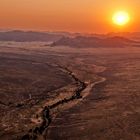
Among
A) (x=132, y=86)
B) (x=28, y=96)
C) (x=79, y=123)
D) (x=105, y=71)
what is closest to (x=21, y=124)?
(x=79, y=123)

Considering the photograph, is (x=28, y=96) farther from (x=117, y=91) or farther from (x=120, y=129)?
(x=120, y=129)

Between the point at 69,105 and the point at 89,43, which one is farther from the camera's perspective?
the point at 89,43

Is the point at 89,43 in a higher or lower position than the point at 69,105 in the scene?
higher

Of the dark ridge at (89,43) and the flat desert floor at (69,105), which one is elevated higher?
the dark ridge at (89,43)

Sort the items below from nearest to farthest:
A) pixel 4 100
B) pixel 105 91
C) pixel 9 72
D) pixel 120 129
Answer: pixel 120 129 < pixel 4 100 < pixel 105 91 < pixel 9 72

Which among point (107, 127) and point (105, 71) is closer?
point (107, 127)

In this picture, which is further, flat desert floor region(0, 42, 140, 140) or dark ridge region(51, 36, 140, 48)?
dark ridge region(51, 36, 140, 48)

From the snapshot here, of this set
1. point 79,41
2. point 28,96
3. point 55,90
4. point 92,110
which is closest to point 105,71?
point 55,90

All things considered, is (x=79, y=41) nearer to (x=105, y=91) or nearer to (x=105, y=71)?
(x=105, y=71)

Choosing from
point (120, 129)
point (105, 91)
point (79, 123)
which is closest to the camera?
point (120, 129)

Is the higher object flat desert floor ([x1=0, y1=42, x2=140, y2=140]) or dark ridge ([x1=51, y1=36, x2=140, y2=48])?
dark ridge ([x1=51, y1=36, x2=140, y2=48])

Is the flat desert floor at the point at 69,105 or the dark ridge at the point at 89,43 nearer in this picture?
the flat desert floor at the point at 69,105
